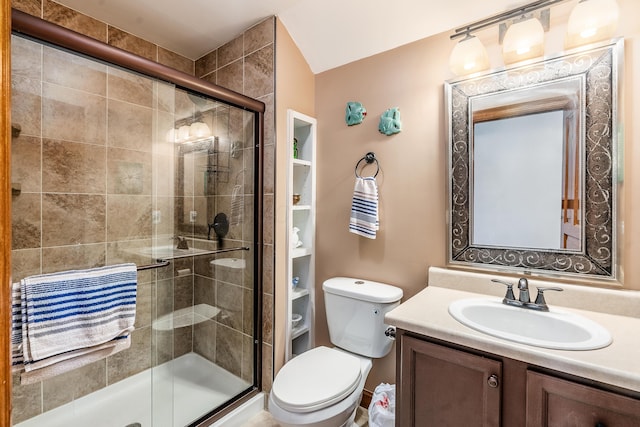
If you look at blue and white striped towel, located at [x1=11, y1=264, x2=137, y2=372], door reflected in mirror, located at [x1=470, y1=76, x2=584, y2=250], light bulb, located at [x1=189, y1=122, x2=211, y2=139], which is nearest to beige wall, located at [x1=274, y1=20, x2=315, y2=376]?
light bulb, located at [x1=189, y1=122, x2=211, y2=139]

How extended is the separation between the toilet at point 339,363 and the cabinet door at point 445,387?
30cm

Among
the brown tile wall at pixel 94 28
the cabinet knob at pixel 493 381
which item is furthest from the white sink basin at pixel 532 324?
the brown tile wall at pixel 94 28

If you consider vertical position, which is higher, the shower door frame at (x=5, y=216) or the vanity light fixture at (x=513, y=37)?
the vanity light fixture at (x=513, y=37)

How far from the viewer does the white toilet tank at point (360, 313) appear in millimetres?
1536

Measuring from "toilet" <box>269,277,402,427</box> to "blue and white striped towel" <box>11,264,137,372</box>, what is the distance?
2.46ft

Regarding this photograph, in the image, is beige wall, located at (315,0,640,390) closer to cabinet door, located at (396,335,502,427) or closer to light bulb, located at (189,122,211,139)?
cabinet door, located at (396,335,502,427)

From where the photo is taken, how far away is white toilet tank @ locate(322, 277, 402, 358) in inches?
60.5

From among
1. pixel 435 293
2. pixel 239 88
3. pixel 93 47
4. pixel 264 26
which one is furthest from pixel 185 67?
pixel 435 293

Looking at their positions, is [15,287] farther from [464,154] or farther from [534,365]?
[464,154]

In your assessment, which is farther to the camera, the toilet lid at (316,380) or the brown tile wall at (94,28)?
the brown tile wall at (94,28)

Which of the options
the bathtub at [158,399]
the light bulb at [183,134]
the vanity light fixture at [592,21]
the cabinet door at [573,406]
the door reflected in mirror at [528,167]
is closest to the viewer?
the cabinet door at [573,406]

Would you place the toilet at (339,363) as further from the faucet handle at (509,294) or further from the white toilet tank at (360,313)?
the faucet handle at (509,294)

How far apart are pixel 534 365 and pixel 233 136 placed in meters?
1.76

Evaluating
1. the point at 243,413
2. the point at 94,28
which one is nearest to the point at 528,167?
the point at 243,413
